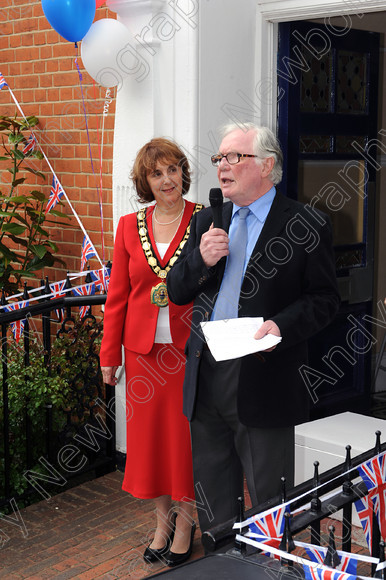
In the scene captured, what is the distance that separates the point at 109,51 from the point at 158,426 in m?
2.16

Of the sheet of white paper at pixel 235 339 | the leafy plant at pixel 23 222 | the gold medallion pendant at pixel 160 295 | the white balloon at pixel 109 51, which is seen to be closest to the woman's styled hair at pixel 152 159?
the gold medallion pendant at pixel 160 295

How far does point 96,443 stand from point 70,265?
1.43 meters

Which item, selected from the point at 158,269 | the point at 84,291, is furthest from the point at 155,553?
the point at 84,291

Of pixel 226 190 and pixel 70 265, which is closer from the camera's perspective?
pixel 226 190

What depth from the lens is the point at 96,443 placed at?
5.05 m

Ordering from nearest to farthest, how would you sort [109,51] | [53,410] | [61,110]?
[109,51] < [53,410] < [61,110]

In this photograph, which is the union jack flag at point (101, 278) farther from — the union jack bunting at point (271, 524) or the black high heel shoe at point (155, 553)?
the union jack bunting at point (271, 524)

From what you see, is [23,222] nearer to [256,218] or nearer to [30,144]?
[30,144]

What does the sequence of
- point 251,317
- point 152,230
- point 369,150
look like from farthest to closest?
point 369,150, point 152,230, point 251,317

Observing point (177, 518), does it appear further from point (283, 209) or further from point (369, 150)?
point (369, 150)

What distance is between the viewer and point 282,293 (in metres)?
2.97

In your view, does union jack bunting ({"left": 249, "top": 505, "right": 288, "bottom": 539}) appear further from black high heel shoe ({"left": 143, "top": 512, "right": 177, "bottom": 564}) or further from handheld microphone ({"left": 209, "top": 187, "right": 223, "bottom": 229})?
black high heel shoe ({"left": 143, "top": 512, "right": 177, "bottom": 564})

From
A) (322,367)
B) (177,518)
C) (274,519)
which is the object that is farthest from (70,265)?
(274,519)

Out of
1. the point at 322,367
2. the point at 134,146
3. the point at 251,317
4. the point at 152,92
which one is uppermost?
the point at 152,92
